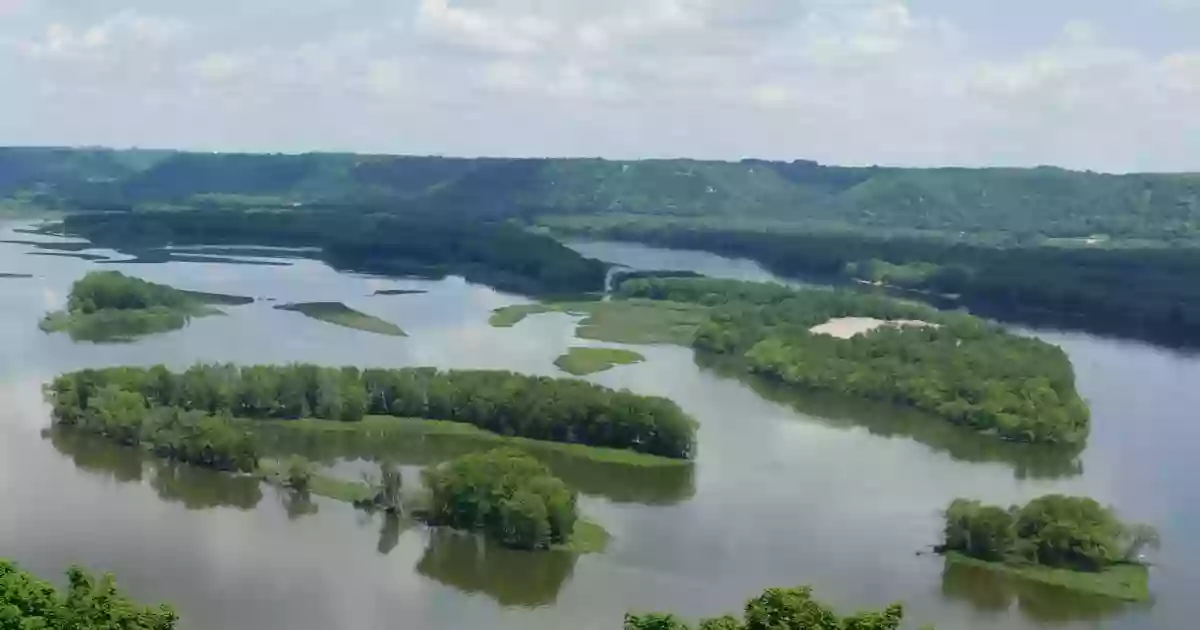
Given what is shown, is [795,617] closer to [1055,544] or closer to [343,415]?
[1055,544]

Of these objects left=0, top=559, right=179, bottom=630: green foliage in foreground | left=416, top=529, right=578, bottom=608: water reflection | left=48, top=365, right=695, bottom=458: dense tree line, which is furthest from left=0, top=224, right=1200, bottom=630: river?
left=0, top=559, right=179, bottom=630: green foliage in foreground

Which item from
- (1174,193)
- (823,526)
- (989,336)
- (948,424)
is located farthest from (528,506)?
(1174,193)

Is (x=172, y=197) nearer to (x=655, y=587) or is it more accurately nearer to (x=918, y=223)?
(x=918, y=223)

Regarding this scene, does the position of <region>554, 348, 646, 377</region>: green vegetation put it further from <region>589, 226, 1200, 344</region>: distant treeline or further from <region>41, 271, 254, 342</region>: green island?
<region>589, 226, 1200, 344</region>: distant treeline

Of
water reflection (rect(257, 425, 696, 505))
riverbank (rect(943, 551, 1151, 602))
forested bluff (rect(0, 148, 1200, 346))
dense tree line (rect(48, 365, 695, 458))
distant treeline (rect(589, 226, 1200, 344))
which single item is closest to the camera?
riverbank (rect(943, 551, 1151, 602))

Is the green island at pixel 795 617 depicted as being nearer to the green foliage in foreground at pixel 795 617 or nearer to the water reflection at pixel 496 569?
the green foliage in foreground at pixel 795 617

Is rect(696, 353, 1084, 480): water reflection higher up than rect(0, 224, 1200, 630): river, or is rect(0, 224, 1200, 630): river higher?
rect(696, 353, 1084, 480): water reflection

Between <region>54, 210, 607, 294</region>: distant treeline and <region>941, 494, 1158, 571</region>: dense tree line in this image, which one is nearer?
<region>941, 494, 1158, 571</region>: dense tree line
